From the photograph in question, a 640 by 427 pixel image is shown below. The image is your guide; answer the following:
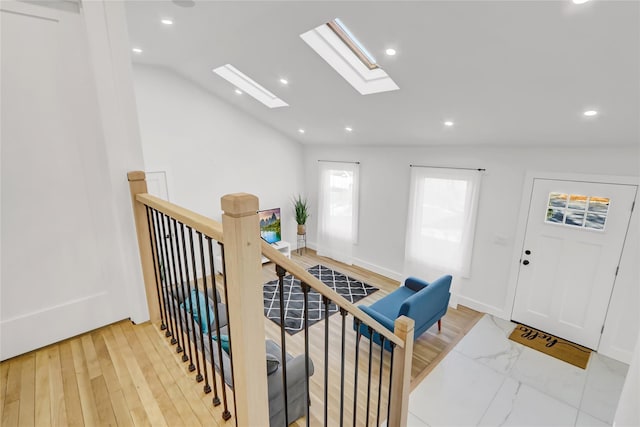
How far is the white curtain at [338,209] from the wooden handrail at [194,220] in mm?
4893

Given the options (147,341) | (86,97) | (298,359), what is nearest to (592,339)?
(298,359)

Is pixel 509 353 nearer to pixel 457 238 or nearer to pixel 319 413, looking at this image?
pixel 457 238

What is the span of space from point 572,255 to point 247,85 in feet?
17.1

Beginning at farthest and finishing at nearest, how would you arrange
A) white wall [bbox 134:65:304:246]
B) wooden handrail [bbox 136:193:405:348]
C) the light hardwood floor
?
white wall [bbox 134:65:304:246] → the light hardwood floor → wooden handrail [bbox 136:193:405:348]

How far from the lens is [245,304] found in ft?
3.04

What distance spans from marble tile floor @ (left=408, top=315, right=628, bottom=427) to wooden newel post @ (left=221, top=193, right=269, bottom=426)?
2.51 metres

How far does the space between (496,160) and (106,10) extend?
4570 mm

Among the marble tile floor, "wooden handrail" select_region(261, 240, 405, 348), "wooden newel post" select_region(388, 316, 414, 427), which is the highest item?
"wooden handrail" select_region(261, 240, 405, 348)

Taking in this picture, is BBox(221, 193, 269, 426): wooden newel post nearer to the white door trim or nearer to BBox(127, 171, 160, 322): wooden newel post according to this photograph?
BBox(127, 171, 160, 322): wooden newel post

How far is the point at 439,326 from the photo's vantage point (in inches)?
168

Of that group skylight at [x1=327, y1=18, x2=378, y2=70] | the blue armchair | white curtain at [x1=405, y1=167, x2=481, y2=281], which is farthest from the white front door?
skylight at [x1=327, y1=18, x2=378, y2=70]

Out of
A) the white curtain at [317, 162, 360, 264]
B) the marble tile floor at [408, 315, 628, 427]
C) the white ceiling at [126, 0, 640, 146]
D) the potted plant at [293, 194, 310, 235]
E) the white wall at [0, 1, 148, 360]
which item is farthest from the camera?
the potted plant at [293, 194, 310, 235]

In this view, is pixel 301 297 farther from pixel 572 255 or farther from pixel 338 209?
pixel 572 255

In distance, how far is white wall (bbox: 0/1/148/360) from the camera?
1.55 meters
